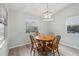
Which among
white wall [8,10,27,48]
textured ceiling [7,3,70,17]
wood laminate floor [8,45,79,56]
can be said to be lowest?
wood laminate floor [8,45,79,56]

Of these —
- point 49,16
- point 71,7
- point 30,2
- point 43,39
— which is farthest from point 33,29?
point 71,7

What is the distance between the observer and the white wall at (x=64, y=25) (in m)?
1.67

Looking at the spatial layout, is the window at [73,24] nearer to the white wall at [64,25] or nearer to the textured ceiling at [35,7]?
the white wall at [64,25]

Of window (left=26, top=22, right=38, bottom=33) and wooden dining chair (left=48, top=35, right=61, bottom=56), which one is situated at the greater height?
window (left=26, top=22, right=38, bottom=33)

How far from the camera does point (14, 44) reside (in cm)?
169

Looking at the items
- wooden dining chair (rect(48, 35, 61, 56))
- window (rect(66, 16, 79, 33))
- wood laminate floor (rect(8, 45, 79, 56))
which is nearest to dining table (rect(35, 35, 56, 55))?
wooden dining chair (rect(48, 35, 61, 56))

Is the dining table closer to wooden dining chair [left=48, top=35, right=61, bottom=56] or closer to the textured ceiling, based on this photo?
wooden dining chair [left=48, top=35, right=61, bottom=56]

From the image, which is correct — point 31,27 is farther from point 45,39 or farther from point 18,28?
point 45,39

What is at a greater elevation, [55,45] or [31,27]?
[31,27]

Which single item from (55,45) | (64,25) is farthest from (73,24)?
(55,45)

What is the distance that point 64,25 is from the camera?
5.68ft

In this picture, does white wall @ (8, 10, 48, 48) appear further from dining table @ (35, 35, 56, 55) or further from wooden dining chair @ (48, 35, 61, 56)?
wooden dining chair @ (48, 35, 61, 56)

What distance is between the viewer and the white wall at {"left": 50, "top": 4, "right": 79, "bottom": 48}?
1674mm

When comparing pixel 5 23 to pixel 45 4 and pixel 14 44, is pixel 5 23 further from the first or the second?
pixel 45 4
